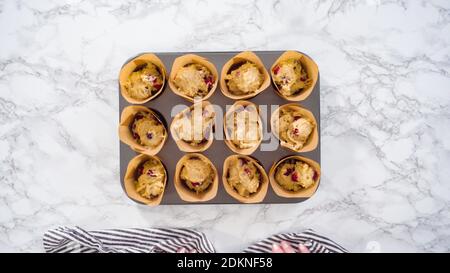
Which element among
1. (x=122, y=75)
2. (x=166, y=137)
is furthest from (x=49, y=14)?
(x=166, y=137)

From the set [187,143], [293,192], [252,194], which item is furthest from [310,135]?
[187,143]

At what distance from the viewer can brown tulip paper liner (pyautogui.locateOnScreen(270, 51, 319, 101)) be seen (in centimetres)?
163

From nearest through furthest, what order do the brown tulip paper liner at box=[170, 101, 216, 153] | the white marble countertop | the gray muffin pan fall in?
the brown tulip paper liner at box=[170, 101, 216, 153] < the gray muffin pan < the white marble countertop

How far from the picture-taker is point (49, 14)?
2012 mm

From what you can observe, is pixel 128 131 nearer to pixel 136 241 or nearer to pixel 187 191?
pixel 187 191

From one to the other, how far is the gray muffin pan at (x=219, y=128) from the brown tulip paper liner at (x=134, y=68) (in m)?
0.06

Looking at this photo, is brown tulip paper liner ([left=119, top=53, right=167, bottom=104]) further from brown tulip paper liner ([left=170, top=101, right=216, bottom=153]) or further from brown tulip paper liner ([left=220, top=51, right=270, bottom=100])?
brown tulip paper liner ([left=220, top=51, right=270, bottom=100])

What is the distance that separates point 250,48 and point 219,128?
1.70ft

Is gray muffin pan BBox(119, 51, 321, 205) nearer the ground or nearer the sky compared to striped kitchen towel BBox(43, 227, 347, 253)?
nearer the sky

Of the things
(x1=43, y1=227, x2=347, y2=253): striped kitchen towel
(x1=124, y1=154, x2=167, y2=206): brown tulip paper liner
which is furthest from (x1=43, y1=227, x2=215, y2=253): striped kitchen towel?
(x1=124, y1=154, x2=167, y2=206): brown tulip paper liner

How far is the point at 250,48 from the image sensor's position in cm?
197

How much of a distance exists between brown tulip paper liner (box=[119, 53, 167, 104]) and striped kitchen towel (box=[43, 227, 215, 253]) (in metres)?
0.78

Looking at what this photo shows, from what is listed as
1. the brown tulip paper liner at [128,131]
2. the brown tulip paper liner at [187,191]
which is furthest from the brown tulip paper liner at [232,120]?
the brown tulip paper liner at [128,131]
